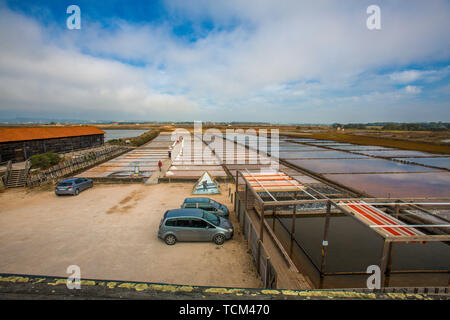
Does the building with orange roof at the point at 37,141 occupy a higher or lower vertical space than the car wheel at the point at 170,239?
higher

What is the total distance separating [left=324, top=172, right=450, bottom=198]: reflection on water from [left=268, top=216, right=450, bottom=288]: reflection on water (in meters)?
7.97

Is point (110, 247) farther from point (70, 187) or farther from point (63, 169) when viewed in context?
point (63, 169)

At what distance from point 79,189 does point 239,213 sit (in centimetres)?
1367

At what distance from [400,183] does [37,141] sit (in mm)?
47204

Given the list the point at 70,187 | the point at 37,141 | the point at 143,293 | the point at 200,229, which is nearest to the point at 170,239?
the point at 200,229

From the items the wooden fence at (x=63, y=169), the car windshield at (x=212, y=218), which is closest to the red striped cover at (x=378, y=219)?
the car windshield at (x=212, y=218)

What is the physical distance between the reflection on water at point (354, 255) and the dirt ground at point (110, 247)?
124 inches

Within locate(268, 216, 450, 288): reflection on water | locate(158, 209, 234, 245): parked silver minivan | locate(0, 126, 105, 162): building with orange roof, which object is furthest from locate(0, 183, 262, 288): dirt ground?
locate(0, 126, 105, 162): building with orange roof

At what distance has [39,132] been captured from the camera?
3394 cm

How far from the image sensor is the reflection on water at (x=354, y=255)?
31.0 ft

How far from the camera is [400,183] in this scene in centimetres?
2344

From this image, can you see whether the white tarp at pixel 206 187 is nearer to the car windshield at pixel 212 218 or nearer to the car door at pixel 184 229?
the car windshield at pixel 212 218

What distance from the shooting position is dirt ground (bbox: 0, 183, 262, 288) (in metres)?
8.62
